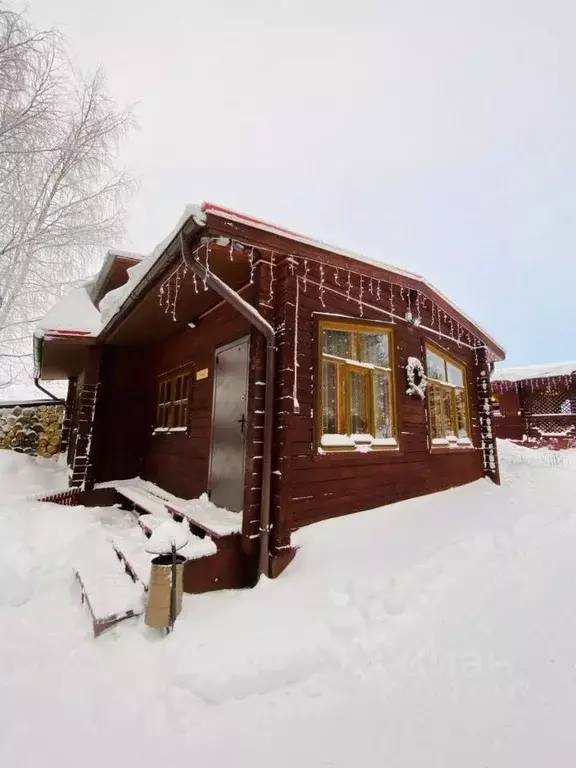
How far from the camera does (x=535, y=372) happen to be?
1697 centimetres

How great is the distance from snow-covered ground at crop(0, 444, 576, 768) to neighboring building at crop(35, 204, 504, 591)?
2.56ft

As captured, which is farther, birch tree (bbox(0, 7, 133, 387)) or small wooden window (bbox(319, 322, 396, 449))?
birch tree (bbox(0, 7, 133, 387))

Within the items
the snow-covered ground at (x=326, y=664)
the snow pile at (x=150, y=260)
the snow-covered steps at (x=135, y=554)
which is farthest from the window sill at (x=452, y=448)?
the snow pile at (x=150, y=260)

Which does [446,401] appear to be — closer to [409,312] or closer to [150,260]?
[409,312]

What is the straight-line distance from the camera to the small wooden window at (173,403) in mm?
6414

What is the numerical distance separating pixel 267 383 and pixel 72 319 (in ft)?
17.7

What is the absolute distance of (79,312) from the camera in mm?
7605

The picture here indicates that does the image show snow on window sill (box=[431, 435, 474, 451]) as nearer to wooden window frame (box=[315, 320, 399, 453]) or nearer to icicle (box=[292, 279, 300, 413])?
wooden window frame (box=[315, 320, 399, 453])

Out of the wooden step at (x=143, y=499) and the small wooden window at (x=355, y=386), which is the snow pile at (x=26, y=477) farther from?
the small wooden window at (x=355, y=386)

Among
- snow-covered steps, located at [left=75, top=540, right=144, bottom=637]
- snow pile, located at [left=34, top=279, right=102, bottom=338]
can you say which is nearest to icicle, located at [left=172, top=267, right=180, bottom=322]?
snow pile, located at [left=34, top=279, right=102, bottom=338]

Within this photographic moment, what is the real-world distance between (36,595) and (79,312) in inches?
224

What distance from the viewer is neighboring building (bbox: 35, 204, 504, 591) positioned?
3840mm

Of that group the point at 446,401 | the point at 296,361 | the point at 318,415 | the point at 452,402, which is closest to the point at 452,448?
the point at 446,401

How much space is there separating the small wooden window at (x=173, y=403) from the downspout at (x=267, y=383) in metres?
2.68
